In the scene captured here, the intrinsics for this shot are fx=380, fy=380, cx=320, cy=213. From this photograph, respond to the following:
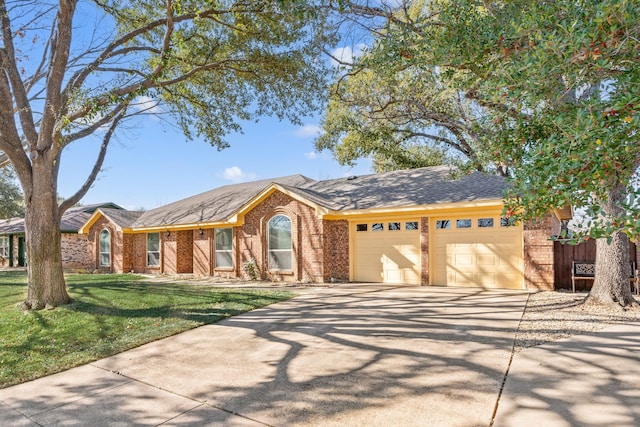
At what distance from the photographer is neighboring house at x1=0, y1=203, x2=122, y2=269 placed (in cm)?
2425

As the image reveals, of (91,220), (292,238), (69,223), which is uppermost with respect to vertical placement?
(91,220)

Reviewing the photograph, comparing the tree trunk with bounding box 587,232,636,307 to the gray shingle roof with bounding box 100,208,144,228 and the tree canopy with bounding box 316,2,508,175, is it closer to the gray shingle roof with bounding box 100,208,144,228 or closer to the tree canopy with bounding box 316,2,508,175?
the tree canopy with bounding box 316,2,508,175

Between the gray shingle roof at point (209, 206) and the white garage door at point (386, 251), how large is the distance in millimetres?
5678

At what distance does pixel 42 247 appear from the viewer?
8.89 metres

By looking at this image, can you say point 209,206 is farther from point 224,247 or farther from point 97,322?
point 97,322

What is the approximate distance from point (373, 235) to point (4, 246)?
2918 centimetres

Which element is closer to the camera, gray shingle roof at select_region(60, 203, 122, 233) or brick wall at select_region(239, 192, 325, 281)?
brick wall at select_region(239, 192, 325, 281)

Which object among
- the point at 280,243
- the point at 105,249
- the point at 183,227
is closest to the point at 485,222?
the point at 280,243

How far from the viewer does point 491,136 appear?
6.62 metres

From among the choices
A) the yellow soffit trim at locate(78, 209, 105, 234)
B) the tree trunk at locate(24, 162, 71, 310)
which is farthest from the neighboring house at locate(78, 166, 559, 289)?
the tree trunk at locate(24, 162, 71, 310)

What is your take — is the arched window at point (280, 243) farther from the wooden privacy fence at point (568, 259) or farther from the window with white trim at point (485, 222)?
the wooden privacy fence at point (568, 259)

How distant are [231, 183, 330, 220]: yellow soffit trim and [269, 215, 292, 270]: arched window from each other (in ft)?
3.16

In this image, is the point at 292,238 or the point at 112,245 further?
the point at 112,245

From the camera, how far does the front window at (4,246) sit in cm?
2784
